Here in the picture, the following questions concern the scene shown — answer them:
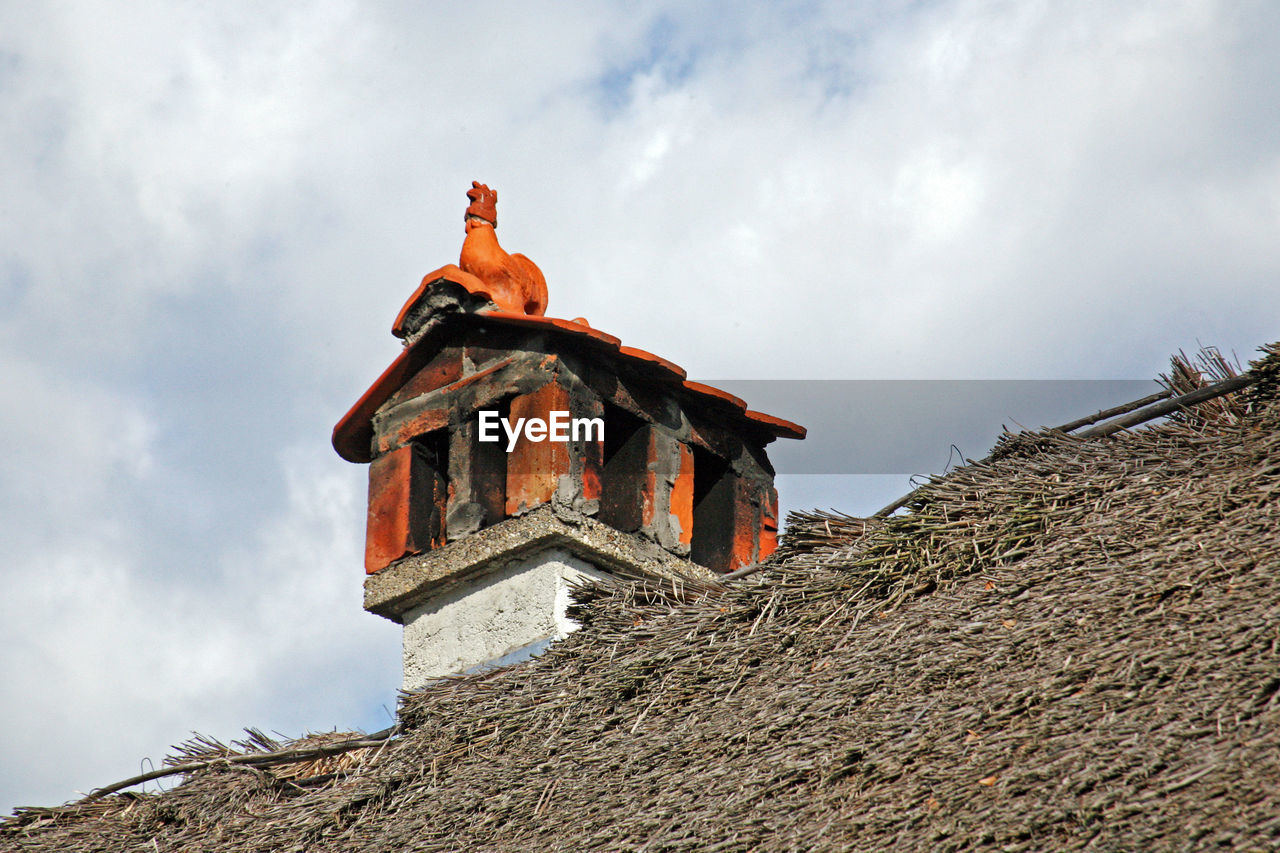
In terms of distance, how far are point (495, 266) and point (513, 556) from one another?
1701 mm

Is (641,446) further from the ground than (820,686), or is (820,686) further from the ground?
(641,446)

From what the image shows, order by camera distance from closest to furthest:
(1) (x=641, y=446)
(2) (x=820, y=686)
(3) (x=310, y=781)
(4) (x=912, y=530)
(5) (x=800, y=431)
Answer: (2) (x=820, y=686), (4) (x=912, y=530), (3) (x=310, y=781), (1) (x=641, y=446), (5) (x=800, y=431)

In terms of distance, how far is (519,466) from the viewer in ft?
23.1

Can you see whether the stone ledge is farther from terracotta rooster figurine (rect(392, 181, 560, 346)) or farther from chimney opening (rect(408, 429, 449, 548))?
terracotta rooster figurine (rect(392, 181, 560, 346))

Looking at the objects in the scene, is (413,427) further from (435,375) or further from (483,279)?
(483,279)

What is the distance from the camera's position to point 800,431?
26.9ft

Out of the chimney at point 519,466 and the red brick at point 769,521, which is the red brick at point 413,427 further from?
the red brick at point 769,521

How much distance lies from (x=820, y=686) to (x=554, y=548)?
264cm

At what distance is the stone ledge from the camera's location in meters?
6.75

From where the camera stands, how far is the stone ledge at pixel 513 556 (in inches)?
266

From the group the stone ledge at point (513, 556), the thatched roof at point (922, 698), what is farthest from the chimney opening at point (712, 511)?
the thatched roof at point (922, 698)

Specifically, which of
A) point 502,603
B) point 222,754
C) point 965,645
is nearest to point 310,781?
point 222,754

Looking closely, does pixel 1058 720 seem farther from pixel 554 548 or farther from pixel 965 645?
pixel 554 548

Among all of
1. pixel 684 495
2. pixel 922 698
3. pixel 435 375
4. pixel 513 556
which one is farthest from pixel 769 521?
pixel 922 698
